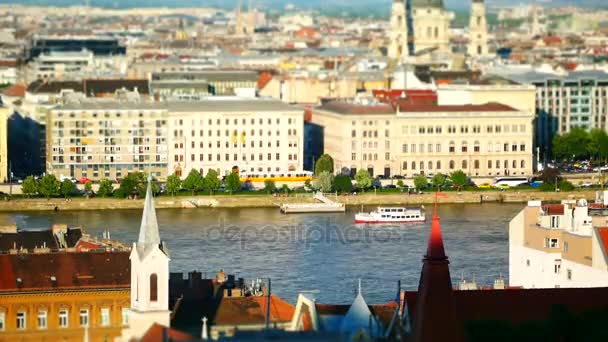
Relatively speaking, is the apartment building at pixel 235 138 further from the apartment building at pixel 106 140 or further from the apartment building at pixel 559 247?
the apartment building at pixel 559 247

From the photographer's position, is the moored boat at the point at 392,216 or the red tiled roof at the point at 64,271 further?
the moored boat at the point at 392,216

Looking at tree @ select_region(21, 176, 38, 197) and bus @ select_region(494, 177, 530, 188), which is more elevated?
tree @ select_region(21, 176, 38, 197)

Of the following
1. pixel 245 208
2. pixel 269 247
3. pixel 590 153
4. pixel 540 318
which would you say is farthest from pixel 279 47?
pixel 540 318

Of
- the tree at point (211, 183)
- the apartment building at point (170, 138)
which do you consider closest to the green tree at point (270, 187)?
the tree at point (211, 183)

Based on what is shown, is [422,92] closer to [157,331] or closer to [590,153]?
[590,153]

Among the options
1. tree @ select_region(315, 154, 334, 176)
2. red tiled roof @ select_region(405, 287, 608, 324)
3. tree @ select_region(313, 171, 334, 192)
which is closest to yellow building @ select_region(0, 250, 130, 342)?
red tiled roof @ select_region(405, 287, 608, 324)

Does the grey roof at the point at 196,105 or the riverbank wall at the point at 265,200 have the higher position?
the grey roof at the point at 196,105

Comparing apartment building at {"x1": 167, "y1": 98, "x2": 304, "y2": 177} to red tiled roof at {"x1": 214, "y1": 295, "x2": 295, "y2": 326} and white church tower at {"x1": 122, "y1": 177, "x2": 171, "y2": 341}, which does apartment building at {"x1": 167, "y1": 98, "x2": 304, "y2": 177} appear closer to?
red tiled roof at {"x1": 214, "y1": 295, "x2": 295, "y2": 326}
